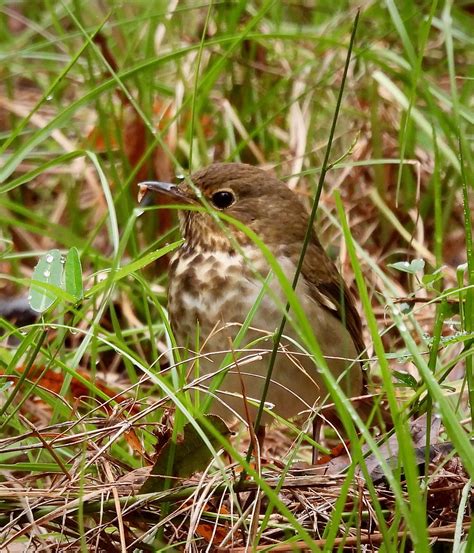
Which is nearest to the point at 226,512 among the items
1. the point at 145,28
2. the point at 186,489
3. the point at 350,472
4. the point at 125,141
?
the point at 186,489

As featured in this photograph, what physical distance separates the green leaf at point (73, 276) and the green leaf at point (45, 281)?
3cm

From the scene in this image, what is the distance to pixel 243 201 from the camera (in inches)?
118

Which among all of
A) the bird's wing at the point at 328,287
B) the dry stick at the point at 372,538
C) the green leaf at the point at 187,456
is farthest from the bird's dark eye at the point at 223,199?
the dry stick at the point at 372,538

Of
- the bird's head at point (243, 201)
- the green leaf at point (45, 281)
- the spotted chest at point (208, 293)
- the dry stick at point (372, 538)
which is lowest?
the dry stick at point (372, 538)

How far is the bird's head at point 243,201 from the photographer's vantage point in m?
2.94

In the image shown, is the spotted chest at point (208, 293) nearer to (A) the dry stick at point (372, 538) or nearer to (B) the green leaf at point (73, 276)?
(B) the green leaf at point (73, 276)

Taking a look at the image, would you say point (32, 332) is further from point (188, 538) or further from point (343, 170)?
point (343, 170)

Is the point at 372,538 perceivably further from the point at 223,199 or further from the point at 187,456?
the point at 223,199

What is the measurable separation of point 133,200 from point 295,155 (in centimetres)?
63

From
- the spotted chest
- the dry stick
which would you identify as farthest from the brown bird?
the dry stick

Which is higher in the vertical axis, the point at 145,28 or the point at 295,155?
the point at 145,28

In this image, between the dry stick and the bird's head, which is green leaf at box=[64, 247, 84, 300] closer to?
the dry stick

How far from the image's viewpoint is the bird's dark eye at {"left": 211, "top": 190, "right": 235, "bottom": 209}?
298 centimetres

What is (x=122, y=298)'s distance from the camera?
11.7 feet
